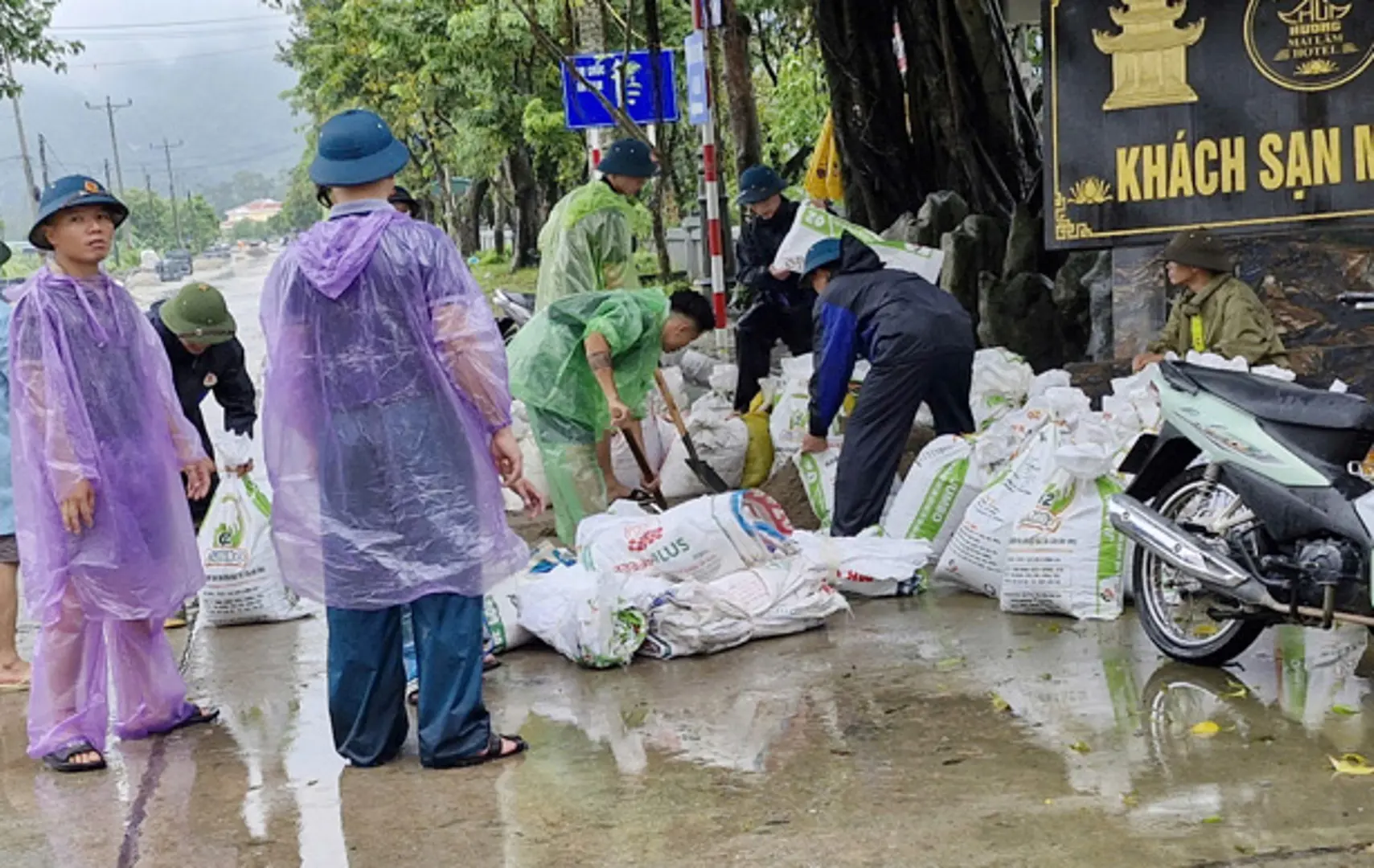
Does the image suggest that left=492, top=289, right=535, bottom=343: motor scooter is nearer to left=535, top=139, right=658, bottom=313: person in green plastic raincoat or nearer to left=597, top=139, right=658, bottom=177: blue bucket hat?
left=535, top=139, right=658, bottom=313: person in green plastic raincoat

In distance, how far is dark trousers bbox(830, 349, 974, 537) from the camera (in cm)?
639

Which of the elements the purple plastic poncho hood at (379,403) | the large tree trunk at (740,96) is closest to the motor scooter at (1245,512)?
the purple plastic poncho hood at (379,403)

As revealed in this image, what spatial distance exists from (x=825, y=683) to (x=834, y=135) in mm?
6803

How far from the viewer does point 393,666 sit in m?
4.53

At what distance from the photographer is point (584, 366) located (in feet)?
21.5

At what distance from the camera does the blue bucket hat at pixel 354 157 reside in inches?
172

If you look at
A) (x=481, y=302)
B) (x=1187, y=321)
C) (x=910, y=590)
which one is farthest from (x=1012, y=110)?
(x=481, y=302)

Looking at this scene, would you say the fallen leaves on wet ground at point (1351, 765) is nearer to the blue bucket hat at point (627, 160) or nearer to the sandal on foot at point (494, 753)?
the sandal on foot at point (494, 753)

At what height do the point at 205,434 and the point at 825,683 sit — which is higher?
the point at 205,434

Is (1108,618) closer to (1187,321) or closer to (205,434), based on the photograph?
(1187,321)

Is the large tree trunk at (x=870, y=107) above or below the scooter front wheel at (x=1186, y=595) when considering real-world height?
above

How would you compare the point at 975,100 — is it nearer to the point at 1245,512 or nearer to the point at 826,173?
the point at 826,173

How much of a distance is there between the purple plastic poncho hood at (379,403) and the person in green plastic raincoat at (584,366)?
6.59 feet

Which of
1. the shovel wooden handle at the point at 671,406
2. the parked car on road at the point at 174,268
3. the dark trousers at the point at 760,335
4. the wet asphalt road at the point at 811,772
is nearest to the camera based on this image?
the wet asphalt road at the point at 811,772
